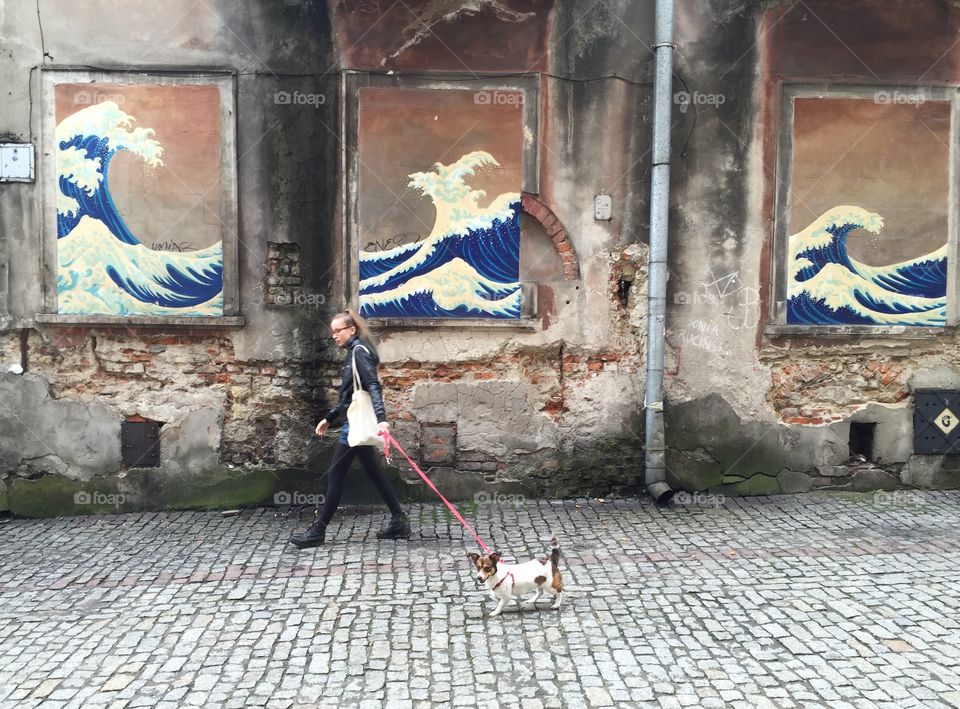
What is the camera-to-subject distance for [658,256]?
7.67m

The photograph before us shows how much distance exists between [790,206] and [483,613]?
5115mm

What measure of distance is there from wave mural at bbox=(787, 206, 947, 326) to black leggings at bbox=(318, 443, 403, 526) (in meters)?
4.30

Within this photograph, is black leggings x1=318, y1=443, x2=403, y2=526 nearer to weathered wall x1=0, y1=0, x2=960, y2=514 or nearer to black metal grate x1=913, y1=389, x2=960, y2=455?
weathered wall x1=0, y1=0, x2=960, y2=514

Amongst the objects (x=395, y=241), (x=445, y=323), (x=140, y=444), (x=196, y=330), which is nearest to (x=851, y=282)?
(x=445, y=323)

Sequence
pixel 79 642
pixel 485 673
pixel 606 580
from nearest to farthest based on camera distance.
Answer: pixel 485 673 → pixel 79 642 → pixel 606 580

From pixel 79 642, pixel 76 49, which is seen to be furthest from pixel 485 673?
pixel 76 49

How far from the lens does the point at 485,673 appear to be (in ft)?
14.3

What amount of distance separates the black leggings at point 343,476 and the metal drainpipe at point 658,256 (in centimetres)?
A: 263

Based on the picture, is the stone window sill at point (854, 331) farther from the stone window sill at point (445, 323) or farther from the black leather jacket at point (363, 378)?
the black leather jacket at point (363, 378)

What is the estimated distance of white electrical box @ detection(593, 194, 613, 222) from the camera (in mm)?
7711

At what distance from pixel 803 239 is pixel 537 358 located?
9.44ft

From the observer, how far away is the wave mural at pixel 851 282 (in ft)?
25.8

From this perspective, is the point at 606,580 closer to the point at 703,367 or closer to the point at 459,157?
the point at 703,367

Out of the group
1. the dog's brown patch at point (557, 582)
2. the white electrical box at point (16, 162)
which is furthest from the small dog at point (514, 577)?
the white electrical box at point (16, 162)
